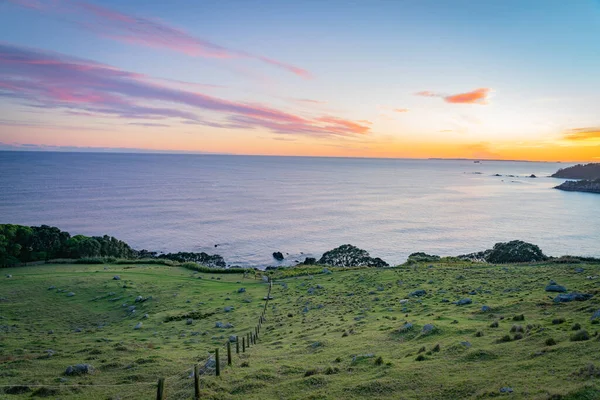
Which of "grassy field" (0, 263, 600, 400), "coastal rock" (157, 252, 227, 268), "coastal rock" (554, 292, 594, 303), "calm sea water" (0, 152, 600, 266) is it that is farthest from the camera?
"calm sea water" (0, 152, 600, 266)

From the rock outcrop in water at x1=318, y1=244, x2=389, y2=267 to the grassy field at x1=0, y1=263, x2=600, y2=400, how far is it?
28.1 m

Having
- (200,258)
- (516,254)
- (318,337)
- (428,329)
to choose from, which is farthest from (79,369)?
(516,254)

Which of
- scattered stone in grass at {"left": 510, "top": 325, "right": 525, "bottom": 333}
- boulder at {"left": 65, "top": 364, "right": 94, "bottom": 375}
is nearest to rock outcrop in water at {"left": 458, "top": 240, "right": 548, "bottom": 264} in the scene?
scattered stone in grass at {"left": 510, "top": 325, "right": 525, "bottom": 333}

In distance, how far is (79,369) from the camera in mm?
21156

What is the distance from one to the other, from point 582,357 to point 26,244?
83752mm

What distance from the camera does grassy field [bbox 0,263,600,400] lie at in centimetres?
1591

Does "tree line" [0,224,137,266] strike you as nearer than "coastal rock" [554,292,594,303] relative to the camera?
No

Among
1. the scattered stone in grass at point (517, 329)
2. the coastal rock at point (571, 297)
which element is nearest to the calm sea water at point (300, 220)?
the coastal rock at point (571, 297)

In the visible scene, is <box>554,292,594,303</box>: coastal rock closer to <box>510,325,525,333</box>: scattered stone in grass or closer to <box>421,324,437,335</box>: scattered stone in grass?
<box>510,325,525,333</box>: scattered stone in grass

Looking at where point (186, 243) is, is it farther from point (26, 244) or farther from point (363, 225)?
point (363, 225)

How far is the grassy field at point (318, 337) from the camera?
15914 mm

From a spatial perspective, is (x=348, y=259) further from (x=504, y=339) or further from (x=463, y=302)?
Result: (x=504, y=339)

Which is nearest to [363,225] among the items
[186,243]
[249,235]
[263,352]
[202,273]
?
[249,235]

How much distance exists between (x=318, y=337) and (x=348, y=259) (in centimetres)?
5677
